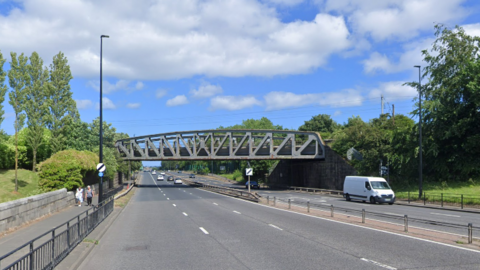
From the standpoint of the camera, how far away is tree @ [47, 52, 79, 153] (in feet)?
196

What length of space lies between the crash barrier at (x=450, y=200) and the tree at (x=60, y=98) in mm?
48628

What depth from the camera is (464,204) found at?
31.2m

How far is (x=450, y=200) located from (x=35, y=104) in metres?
47.3

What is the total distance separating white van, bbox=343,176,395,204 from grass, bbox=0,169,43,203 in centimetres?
3159

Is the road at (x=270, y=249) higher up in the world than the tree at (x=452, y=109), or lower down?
lower down

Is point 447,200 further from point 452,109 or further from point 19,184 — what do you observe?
point 19,184

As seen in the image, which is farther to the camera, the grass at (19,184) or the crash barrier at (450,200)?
the grass at (19,184)

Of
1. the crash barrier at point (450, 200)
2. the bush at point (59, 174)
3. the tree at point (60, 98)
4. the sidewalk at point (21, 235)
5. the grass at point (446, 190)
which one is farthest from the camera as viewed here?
the tree at point (60, 98)

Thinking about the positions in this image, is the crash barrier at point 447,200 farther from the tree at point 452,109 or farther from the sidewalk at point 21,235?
the sidewalk at point 21,235

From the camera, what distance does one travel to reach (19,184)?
48.2 m

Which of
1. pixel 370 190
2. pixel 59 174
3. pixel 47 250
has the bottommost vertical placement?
pixel 370 190

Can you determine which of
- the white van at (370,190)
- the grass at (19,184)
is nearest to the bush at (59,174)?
the grass at (19,184)

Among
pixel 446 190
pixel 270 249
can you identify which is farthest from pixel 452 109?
pixel 270 249

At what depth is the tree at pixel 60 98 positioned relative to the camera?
5984cm
